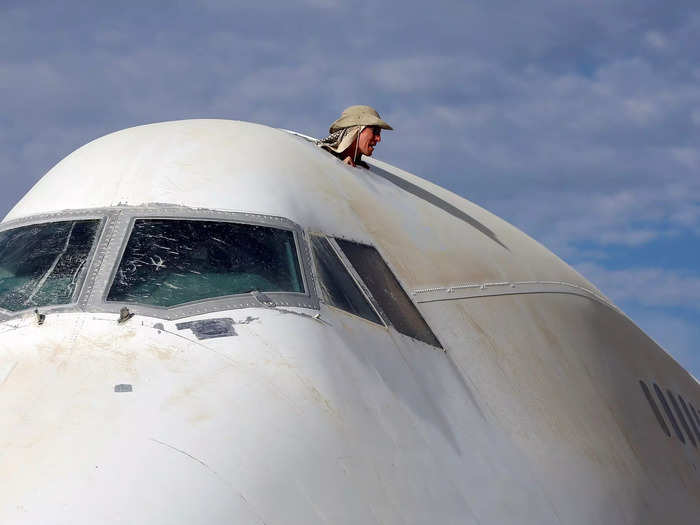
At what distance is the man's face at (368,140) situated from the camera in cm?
1105

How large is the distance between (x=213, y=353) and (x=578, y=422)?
4.20 m

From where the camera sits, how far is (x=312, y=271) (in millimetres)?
8164

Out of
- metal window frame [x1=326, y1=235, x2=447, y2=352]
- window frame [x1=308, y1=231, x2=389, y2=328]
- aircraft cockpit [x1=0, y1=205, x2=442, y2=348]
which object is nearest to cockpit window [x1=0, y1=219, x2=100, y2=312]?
aircraft cockpit [x1=0, y1=205, x2=442, y2=348]

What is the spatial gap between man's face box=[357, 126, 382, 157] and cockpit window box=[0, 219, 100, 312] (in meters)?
3.40

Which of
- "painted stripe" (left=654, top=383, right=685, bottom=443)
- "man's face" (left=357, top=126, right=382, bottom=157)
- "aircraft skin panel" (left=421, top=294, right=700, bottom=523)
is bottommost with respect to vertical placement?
"aircraft skin panel" (left=421, top=294, right=700, bottom=523)

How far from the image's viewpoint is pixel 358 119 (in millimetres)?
11141

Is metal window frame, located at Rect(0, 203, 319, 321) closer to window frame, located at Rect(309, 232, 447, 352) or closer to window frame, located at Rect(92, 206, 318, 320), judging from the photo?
window frame, located at Rect(92, 206, 318, 320)

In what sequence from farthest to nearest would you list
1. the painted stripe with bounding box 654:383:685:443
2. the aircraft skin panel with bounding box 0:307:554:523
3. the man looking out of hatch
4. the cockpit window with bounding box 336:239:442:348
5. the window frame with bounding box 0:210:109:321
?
1. the painted stripe with bounding box 654:383:685:443
2. the man looking out of hatch
3. the cockpit window with bounding box 336:239:442:348
4. the window frame with bounding box 0:210:109:321
5. the aircraft skin panel with bounding box 0:307:554:523

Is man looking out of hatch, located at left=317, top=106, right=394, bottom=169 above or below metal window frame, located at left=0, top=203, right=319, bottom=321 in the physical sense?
above

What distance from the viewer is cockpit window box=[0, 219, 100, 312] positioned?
772 centimetres

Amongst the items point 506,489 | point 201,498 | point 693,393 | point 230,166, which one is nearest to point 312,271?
point 230,166

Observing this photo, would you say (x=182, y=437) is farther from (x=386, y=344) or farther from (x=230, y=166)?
(x=230, y=166)

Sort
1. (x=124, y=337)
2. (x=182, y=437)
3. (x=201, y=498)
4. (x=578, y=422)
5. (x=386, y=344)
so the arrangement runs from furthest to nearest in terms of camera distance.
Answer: (x=578, y=422) < (x=386, y=344) < (x=124, y=337) < (x=182, y=437) < (x=201, y=498)

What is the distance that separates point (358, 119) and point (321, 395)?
475 cm
